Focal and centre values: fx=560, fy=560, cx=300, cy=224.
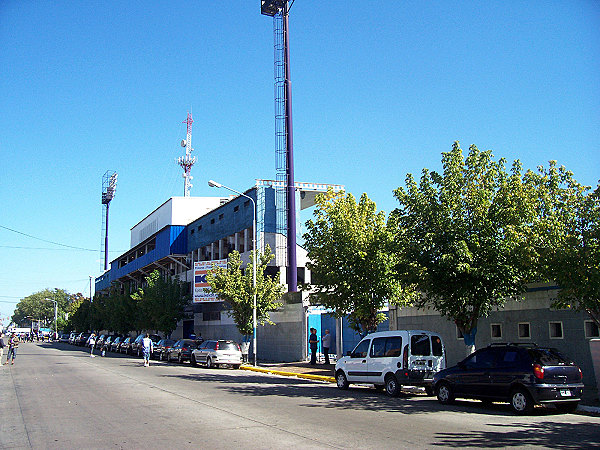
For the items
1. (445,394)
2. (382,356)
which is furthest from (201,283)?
(445,394)

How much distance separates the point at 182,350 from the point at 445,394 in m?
23.9

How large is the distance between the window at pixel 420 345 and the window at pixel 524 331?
4.27m

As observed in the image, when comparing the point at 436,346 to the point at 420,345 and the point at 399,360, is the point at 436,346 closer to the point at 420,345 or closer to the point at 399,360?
the point at 420,345

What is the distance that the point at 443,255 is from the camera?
1611cm

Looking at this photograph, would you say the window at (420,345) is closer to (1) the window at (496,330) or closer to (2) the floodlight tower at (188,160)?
(1) the window at (496,330)

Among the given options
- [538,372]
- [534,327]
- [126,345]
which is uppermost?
[534,327]

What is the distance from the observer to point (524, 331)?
62.7 ft

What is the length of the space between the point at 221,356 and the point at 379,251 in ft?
45.3

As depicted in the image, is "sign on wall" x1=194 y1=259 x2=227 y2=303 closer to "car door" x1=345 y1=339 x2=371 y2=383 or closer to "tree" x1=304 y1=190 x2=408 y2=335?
"tree" x1=304 y1=190 x2=408 y2=335

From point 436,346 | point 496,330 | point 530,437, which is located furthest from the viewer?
point 496,330

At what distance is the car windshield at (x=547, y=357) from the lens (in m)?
13.0

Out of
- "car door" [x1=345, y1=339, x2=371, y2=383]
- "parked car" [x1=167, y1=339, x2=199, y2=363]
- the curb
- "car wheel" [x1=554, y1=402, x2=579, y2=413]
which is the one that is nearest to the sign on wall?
"parked car" [x1=167, y1=339, x2=199, y2=363]

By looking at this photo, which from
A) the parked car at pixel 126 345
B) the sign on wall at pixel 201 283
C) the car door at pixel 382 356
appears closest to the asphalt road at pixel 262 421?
the car door at pixel 382 356

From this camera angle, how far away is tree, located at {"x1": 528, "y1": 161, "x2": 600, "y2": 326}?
13703 mm
